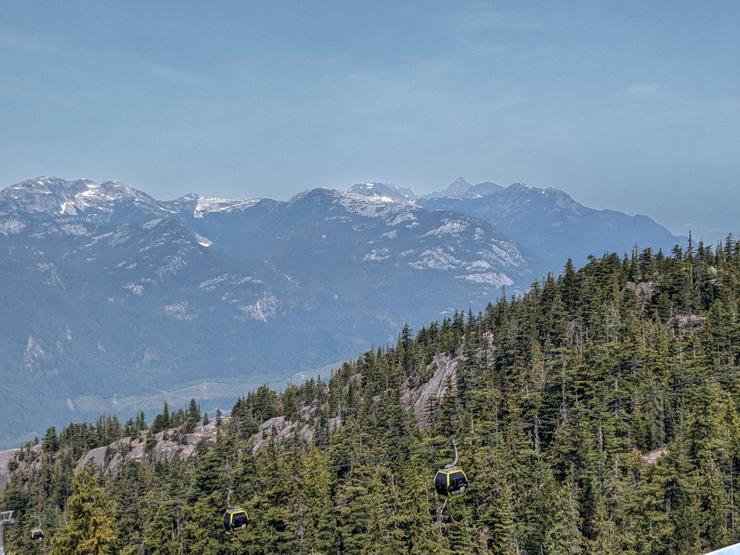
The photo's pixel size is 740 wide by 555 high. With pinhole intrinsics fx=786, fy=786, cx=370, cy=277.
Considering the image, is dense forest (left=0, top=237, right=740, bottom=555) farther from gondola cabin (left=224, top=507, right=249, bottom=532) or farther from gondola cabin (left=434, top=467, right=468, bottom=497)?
gondola cabin (left=434, top=467, right=468, bottom=497)

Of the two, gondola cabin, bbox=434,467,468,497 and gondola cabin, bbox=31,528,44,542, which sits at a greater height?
gondola cabin, bbox=434,467,468,497

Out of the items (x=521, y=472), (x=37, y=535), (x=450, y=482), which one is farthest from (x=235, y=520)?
(x=521, y=472)

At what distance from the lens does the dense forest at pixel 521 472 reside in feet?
308

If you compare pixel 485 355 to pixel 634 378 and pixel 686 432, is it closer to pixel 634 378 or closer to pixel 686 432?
pixel 634 378

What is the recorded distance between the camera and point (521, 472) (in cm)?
11294

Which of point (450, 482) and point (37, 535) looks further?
point (37, 535)

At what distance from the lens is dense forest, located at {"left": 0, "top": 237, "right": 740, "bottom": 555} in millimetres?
93938

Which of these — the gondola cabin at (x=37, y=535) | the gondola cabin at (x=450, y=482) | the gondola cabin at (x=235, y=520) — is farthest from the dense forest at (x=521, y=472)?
the gondola cabin at (x=450, y=482)

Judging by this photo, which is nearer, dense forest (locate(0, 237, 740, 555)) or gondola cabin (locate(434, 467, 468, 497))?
gondola cabin (locate(434, 467, 468, 497))

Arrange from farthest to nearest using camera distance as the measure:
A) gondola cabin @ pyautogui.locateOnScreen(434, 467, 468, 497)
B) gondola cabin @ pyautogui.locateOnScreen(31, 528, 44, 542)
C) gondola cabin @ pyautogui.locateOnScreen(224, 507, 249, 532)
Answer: gondola cabin @ pyautogui.locateOnScreen(31, 528, 44, 542), gondola cabin @ pyautogui.locateOnScreen(224, 507, 249, 532), gondola cabin @ pyautogui.locateOnScreen(434, 467, 468, 497)

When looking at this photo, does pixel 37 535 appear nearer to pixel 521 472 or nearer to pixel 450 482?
pixel 450 482

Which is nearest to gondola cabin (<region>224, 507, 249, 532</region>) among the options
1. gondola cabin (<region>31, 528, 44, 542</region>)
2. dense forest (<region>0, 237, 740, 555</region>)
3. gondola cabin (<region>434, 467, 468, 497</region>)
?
dense forest (<region>0, 237, 740, 555</region>)

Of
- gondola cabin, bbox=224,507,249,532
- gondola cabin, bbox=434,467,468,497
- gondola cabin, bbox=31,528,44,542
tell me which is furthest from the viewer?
gondola cabin, bbox=31,528,44,542

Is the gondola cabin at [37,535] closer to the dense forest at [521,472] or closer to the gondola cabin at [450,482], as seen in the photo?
the dense forest at [521,472]
